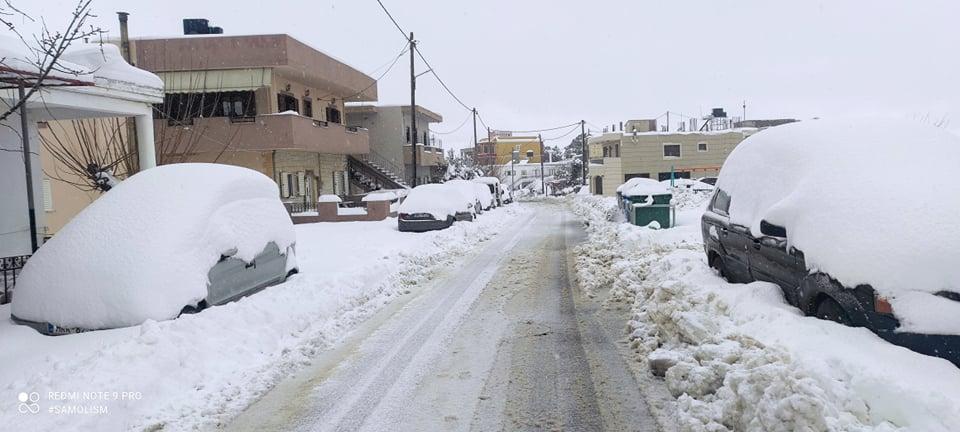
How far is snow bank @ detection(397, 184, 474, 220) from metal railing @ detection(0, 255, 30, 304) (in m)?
10.6

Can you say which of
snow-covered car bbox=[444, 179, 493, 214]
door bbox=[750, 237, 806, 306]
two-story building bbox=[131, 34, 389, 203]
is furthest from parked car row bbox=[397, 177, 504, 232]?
door bbox=[750, 237, 806, 306]

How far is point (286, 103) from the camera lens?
85.6 feet

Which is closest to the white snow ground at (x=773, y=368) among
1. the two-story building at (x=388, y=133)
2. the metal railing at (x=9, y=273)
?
the metal railing at (x=9, y=273)

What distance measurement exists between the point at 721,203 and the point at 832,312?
3.22 m

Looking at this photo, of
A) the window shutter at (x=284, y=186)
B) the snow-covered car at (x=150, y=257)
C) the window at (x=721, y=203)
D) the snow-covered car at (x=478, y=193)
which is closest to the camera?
the snow-covered car at (x=150, y=257)

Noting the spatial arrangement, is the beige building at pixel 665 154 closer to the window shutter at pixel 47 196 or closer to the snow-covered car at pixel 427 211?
the snow-covered car at pixel 427 211

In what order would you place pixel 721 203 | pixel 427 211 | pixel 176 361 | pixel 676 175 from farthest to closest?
pixel 676 175 → pixel 427 211 → pixel 721 203 → pixel 176 361

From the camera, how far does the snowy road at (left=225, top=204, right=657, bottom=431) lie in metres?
4.72

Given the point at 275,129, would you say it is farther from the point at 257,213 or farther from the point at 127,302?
the point at 127,302

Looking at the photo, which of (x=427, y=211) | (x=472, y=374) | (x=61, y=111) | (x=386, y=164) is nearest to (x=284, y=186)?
(x=427, y=211)

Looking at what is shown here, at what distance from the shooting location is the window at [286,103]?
25342 millimetres

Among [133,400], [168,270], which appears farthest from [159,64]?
[133,400]

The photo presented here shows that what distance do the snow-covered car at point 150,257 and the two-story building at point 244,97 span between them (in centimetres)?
1345

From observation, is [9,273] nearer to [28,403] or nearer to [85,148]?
[28,403]
